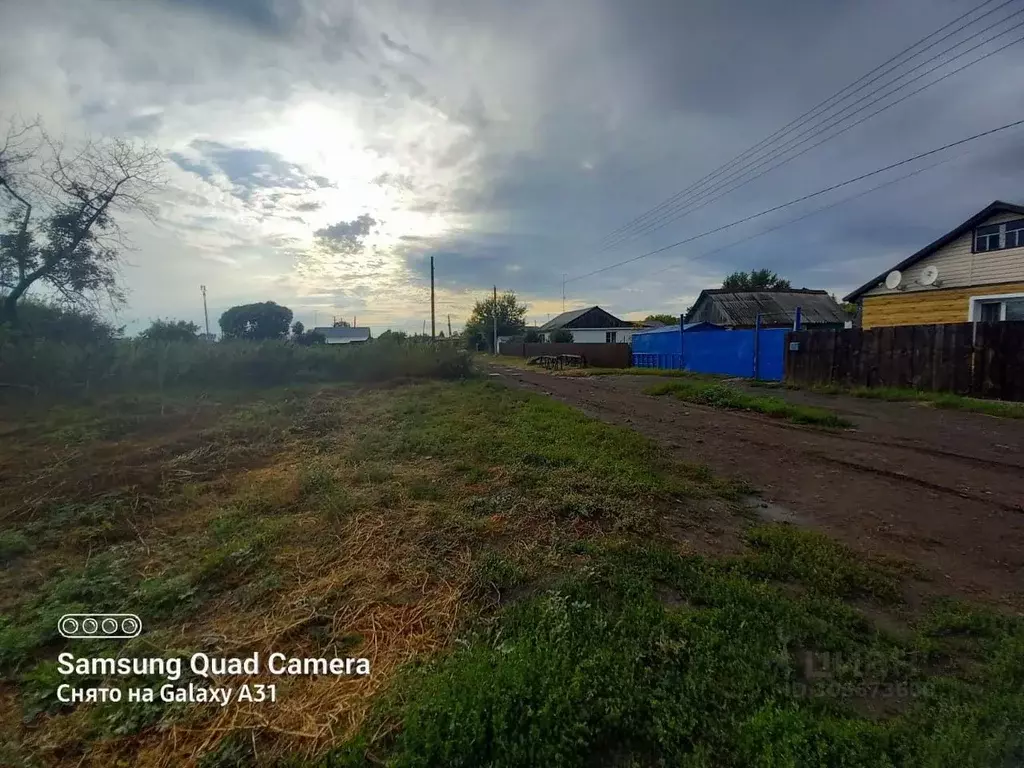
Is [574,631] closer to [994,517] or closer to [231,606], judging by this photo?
[231,606]

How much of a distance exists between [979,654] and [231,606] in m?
4.12

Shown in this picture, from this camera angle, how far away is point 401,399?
12484 mm

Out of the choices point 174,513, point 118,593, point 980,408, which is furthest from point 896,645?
point 980,408

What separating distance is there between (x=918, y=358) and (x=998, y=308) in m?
4.38

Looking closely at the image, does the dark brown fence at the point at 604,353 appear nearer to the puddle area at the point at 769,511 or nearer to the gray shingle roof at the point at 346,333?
the puddle area at the point at 769,511

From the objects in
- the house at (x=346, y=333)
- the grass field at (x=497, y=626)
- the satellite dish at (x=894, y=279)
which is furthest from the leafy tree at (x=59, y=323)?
the house at (x=346, y=333)

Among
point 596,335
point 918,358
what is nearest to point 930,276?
point 918,358

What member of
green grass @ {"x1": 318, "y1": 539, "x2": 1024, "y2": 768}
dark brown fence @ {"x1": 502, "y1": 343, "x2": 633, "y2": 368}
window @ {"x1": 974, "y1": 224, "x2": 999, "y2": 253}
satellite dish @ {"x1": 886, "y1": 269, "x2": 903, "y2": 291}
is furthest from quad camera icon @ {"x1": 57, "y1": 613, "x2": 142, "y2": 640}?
dark brown fence @ {"x1": 502, "y1": 343, "x2": 633, "y2": 368}

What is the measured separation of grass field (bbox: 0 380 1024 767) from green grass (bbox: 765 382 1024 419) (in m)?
7.28

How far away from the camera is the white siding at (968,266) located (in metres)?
11.5

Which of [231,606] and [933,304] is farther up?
[933,304]

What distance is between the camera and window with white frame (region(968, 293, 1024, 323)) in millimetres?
11469

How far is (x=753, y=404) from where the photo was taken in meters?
9.54

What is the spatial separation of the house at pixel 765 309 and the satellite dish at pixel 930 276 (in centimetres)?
1185
